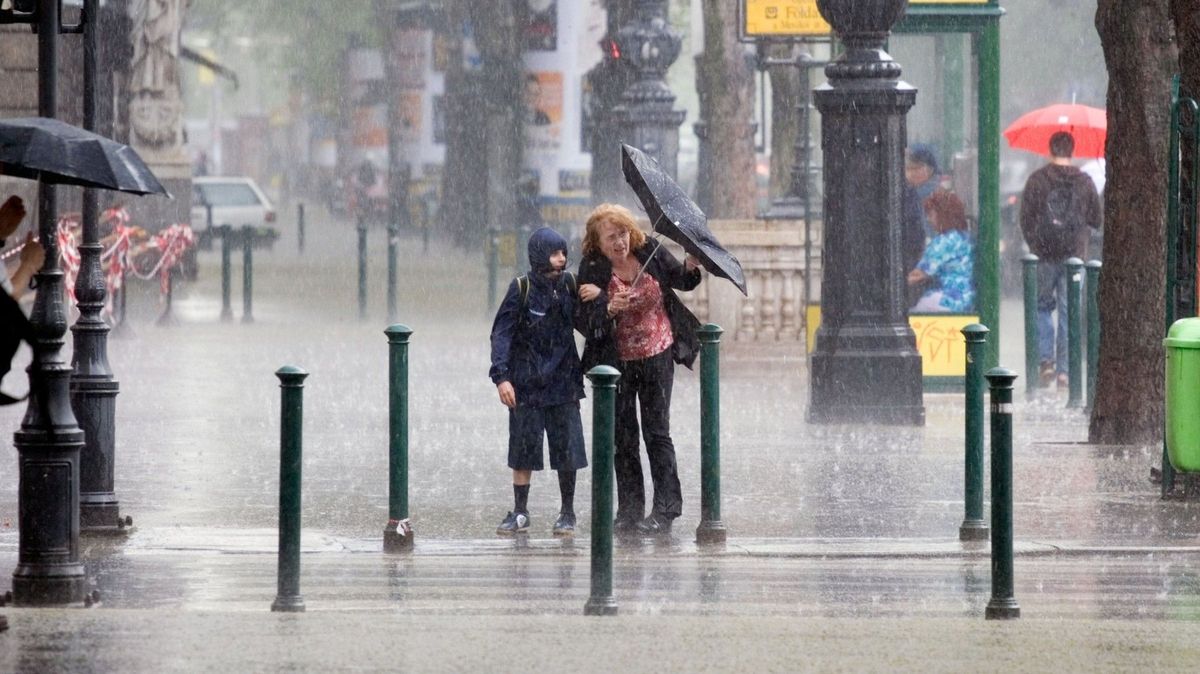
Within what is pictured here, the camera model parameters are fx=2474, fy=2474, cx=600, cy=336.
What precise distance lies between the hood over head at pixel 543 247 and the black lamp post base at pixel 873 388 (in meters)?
5.36

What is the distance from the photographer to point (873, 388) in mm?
16500

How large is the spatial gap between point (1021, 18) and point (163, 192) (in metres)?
49.6

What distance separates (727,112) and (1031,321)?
1058cm

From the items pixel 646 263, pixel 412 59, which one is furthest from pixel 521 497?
pixel 412 59

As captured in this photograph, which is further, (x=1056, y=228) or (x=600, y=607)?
(x=1056, y=228)

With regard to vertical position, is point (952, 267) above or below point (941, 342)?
above

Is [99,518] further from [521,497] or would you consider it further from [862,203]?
[862,203]

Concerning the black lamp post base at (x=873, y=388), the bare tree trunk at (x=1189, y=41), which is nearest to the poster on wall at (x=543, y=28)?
the black lamp post base at (x=873, y=388)

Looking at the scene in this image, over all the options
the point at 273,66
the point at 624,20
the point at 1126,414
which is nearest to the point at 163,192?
the point at 1126,414

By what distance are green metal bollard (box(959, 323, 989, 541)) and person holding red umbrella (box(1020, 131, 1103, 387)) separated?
27.5 ft

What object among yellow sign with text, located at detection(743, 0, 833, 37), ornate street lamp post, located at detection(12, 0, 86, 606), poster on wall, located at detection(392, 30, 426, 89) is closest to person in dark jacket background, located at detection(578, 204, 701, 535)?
ornate street lamp post, located at detection(12, 0, 86, 606)

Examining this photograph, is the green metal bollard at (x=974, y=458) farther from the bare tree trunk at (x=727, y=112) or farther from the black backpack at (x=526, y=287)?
the bare tree trunk at (x=727, y=112)

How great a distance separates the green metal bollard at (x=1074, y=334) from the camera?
58.7ft

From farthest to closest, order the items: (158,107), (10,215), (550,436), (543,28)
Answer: (158,107) → (543,28) → (550,436) → (10,215)
